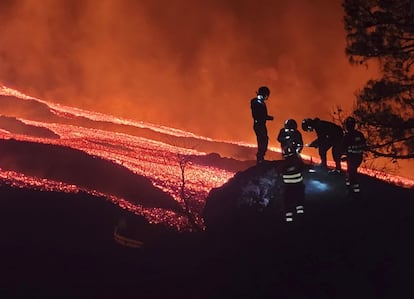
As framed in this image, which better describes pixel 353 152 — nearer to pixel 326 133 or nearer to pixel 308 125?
pixel 326 133

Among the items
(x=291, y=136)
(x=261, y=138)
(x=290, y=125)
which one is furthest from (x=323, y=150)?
(x=291, y=136)

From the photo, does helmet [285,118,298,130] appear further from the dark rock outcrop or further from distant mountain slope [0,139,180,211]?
distant mountain slope [0,139,180,211]

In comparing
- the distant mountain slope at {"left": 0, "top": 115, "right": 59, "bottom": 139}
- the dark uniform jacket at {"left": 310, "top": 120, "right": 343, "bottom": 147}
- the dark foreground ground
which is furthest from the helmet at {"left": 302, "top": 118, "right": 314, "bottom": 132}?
the distant mountain slope at {"left": 0, "top": 115, "right": 59, "bottom": 139}

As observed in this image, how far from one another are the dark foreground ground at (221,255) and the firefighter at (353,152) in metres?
0.44

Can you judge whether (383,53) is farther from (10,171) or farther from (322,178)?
(10,171)

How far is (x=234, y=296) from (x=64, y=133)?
845 inches

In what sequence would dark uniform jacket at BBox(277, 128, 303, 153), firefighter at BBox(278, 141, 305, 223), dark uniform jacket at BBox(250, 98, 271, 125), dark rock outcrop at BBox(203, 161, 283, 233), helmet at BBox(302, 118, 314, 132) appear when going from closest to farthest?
firefighter at BBox(278, 141, 305, 223), dark uniform jacket at BBox(277, 128, 303, 153), dark rock outcrop at BBox(203, 161, 283, 233), dark uniform jacket at BBox(250, 98, 271, 125), helmet at BBox(302, 118, 314, 132)

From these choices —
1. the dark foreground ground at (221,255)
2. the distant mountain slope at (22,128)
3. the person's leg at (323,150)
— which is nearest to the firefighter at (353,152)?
the dark foreground ground at (221,255)

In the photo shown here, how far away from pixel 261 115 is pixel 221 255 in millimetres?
3686

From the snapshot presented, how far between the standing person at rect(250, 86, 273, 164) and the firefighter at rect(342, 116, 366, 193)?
204 centimetres

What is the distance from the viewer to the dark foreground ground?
10711 millimetres

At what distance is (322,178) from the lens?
14047 millimetres

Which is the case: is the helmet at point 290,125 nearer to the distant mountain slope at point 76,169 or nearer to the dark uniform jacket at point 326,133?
the dark uniform jacket at point 326,133

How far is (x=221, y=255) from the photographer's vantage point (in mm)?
12883
